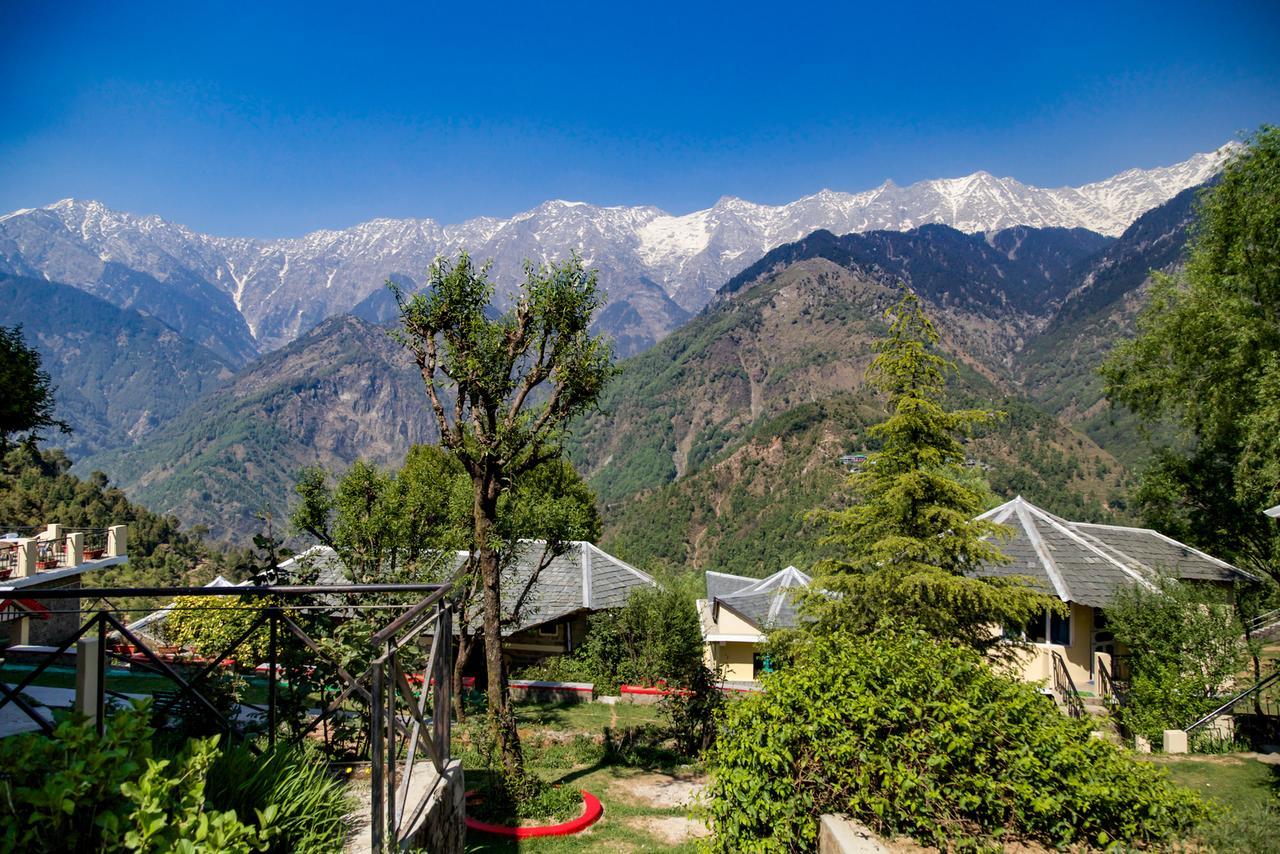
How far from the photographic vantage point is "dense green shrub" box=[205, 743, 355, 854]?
4.20m

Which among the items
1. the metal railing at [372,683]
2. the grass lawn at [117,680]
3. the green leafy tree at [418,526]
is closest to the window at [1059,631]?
the green leafy tree at [418,526]

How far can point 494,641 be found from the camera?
1188cm

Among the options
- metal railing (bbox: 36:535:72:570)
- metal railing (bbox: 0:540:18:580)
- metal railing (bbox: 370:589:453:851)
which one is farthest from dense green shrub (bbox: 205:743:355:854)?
metal railing (bbox: 36:535:72:570)

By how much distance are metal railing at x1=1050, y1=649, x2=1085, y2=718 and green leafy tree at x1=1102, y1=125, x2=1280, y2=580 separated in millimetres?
6421

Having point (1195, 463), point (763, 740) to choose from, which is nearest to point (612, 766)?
point (763, 740)

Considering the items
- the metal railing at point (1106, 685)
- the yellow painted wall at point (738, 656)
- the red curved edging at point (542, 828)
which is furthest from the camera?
the yellow painted wall at point (738, 656)

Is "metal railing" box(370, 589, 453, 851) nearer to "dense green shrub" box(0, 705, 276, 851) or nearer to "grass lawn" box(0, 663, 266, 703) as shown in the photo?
"dense green shrub" box(0, 705, 276, 851)

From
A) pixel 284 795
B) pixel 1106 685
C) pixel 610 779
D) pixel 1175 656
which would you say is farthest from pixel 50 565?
pixel 1106 685

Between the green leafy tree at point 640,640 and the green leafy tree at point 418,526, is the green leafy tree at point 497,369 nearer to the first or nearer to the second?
the green leafy tree at point 418,526

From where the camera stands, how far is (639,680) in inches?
900

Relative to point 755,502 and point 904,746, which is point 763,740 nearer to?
point 904,746

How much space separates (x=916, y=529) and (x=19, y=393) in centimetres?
2151

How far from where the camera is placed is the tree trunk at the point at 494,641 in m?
11.2

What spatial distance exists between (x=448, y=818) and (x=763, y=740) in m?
2.69
